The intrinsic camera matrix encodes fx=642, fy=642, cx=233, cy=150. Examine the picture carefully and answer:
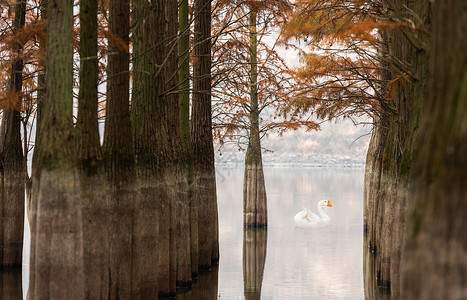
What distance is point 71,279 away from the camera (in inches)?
283

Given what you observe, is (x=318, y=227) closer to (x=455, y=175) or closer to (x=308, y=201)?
(x=308, y=201)

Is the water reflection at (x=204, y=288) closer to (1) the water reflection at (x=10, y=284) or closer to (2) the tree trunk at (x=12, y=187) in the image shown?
(1) the water reflection at (x=10, y=284)

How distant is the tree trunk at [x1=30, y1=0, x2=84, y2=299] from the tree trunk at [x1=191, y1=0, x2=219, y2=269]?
6.27 meters

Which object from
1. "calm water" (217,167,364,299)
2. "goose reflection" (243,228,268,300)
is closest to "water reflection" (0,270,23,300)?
"calm water" (217,167,364,299)

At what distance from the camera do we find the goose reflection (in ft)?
44.5

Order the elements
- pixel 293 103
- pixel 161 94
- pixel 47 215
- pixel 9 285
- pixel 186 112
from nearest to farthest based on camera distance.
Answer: pixel 47 215, pixel 161 94, pixel 9 285, pixel 186 112, pixel 293 103

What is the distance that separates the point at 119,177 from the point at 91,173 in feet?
3.15

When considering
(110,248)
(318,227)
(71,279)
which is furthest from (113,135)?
(318,227)

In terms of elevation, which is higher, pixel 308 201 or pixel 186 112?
pixel 186 112

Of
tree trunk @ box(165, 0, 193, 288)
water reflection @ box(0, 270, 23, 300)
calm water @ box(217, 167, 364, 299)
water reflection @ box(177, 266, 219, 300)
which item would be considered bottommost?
calm water @ box(217, 167, 364, 299)

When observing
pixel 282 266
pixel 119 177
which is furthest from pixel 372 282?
pixel 119 177

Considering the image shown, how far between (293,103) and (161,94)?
5.22m

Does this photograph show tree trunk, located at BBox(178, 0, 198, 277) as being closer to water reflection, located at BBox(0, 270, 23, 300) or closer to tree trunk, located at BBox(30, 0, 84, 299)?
water reflection, located at BBox(0, 270, 23, 300)

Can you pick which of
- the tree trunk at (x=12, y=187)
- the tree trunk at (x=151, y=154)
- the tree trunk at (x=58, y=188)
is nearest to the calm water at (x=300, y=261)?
the tree trunk at (x=151, y=154)
